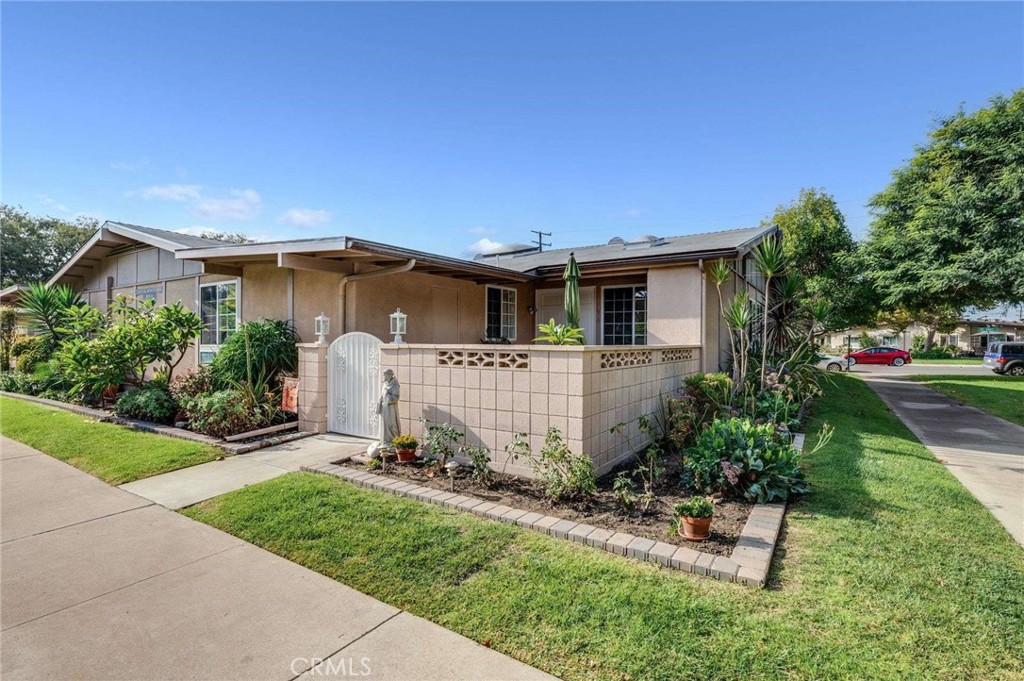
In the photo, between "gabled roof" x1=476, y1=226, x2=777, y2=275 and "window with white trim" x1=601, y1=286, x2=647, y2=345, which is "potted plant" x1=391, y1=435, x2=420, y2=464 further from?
"window with white trim" x1=601, y1=286, x2=647, y2=345

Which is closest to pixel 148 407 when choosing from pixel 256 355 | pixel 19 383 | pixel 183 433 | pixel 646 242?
pixel 183 433

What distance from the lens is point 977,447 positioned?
26.0 feet

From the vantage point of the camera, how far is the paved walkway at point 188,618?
2525 mm

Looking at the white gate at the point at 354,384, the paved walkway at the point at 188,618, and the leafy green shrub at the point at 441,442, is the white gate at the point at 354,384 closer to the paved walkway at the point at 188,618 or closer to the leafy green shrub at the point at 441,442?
the leafy green shrub at the point at 441,442

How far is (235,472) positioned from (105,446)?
2871 millimetres

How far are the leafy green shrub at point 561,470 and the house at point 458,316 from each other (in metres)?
0.22

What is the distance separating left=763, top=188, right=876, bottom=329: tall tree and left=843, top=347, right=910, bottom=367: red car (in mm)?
12741

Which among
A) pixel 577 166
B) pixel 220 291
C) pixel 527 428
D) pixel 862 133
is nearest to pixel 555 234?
pixel 577 166

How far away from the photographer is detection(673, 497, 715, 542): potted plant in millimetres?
3832

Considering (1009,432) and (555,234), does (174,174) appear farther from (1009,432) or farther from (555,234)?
(1009,432)

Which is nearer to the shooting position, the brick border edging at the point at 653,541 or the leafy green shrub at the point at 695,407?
the brick border edging at the point at 653,541

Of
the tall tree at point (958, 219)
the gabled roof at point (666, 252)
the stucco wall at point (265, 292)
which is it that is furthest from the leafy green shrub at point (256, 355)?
the tall tree at point (958, 219)

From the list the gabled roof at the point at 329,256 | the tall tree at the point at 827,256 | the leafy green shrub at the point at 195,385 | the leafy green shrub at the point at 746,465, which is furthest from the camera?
the tall tree at the point at 827,256

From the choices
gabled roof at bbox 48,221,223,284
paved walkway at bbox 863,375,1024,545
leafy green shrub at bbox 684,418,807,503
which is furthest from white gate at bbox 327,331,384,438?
paved walkway at bbox 863,375,1024,545
